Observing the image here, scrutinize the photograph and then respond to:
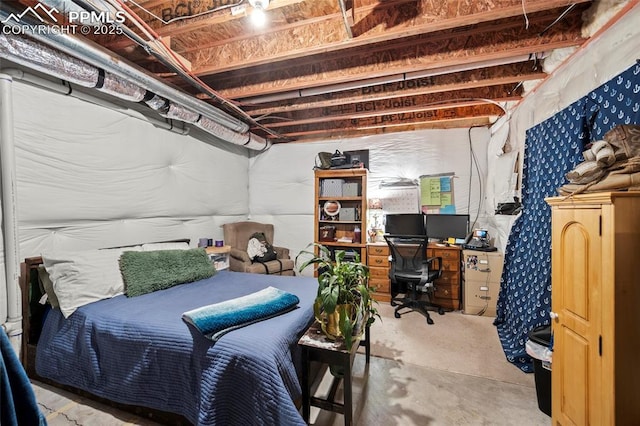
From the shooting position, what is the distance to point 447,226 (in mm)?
3688

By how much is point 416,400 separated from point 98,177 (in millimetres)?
3184

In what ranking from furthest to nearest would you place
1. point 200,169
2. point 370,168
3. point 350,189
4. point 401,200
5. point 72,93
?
point 370,168 → point 350,189 → point 401,200 → point 200,169 → point 72,93

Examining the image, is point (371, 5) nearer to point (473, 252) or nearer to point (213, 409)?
point (213, 409)

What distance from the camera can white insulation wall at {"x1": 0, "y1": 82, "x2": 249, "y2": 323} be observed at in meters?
1.95

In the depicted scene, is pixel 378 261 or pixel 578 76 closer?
pixel 578 76

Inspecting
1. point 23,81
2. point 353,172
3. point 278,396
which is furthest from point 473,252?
point 23,81

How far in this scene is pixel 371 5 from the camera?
Answer: 1.75 meters

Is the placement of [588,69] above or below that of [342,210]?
above

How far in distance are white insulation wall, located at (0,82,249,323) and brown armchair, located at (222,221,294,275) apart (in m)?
0.42

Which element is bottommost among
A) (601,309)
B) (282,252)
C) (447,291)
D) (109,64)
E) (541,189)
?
(447,291)

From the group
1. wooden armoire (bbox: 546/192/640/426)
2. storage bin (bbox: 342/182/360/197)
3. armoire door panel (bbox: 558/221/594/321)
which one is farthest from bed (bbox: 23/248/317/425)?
storage bin (bbox: 342/182/360/197)

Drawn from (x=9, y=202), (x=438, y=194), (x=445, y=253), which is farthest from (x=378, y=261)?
(x=9, y=202)

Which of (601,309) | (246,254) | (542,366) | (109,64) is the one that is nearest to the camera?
(601,309)

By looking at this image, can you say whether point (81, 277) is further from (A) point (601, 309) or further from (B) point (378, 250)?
(B) point (378, 250)
